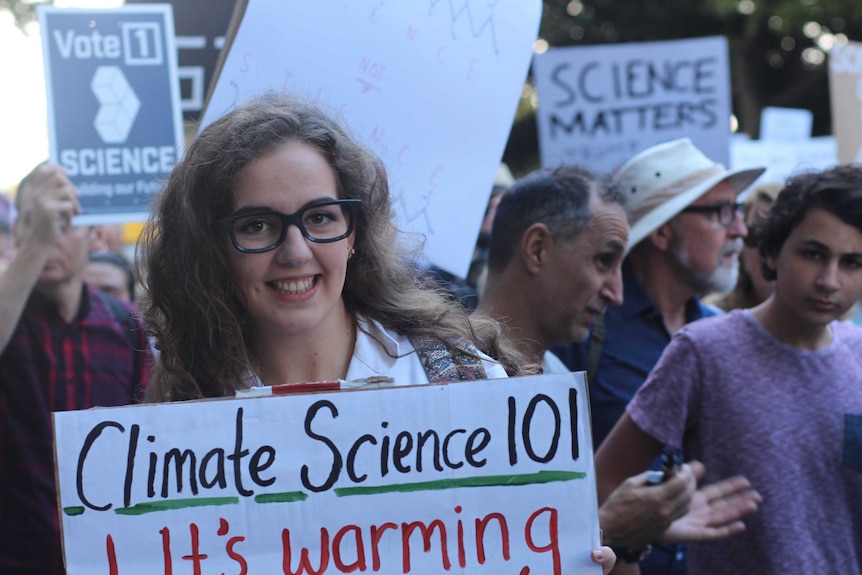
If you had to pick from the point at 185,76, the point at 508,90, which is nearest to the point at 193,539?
the point at 508,90

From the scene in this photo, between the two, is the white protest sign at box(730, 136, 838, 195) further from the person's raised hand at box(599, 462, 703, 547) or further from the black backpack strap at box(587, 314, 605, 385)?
the person's raised hand at box(599, 462, 703, 547)

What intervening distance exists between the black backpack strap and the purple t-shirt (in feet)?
1.45

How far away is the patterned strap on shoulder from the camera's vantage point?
181 cm

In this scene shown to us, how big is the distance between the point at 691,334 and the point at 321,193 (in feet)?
4.28

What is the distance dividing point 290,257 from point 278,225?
0.06 meters

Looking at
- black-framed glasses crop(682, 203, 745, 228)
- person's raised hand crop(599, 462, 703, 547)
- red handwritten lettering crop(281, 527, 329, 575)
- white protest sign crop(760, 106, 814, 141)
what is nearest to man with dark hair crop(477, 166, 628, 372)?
person's raised hand crop(599, 462, 703, 547)

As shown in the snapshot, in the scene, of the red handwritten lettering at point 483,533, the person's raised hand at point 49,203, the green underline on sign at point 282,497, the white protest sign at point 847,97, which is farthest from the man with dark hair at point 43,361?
the white protest sign at point 847,97

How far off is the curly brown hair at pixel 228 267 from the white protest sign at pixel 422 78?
2.46 feet

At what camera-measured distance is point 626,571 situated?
277 centimetres

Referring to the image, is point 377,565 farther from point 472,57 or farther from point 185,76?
point 185,76

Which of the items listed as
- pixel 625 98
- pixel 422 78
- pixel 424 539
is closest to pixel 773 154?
pixel 625 98

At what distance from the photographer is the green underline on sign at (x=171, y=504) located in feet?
5.24

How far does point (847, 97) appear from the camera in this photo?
5312 mm

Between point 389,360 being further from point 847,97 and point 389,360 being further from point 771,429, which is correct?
point 847,97
